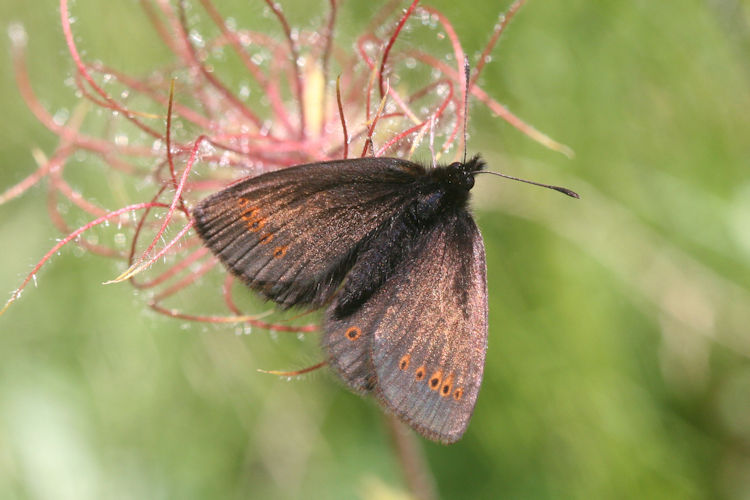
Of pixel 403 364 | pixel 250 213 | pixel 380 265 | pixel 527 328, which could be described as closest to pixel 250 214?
pixel 250 213

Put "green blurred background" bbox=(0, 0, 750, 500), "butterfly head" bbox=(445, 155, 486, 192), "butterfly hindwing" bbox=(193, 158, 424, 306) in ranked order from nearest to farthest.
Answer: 1. "butterfly hindwing" bbox=(193, 158, 424, 306)
2. "butterfly head" bbox=(445, 155, 486, 192)
3. "green blurred background" bbox=(0, 0, 750, 500)

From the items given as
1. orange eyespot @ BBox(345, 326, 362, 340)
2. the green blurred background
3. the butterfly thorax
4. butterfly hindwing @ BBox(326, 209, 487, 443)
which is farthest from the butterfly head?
the green blurred background

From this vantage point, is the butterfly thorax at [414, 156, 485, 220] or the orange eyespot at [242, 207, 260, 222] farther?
the butterfly thorax at [414, 156, 485, 220]

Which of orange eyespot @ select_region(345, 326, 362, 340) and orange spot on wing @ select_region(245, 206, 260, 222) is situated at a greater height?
orange spot on wing @ select_region(245, 206, 260, 222)

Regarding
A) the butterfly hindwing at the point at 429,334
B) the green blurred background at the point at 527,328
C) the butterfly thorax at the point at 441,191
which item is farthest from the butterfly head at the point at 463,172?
the green blurred background at the point at 527,328

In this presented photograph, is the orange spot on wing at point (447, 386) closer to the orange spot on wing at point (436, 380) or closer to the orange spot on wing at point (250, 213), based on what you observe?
the orange spot on wing at point (436, 380)

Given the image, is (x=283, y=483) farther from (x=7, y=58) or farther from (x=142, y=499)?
(x=7, y=58)

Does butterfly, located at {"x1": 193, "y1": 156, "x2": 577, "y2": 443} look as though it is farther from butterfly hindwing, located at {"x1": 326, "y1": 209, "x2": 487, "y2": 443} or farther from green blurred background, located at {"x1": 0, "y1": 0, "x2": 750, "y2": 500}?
green blurred background, located at {"x1": 0, "y1": 0, "x2": 750, "y2": 500}
